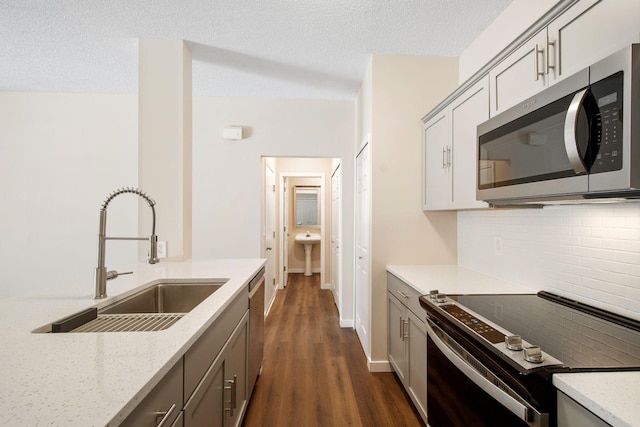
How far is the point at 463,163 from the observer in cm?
177

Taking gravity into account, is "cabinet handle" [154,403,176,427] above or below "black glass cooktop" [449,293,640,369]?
below

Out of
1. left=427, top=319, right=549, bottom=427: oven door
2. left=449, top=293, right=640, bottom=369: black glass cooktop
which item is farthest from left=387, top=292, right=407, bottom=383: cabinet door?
left=449, top=293, right=640, bottom=369: black glass cooktop

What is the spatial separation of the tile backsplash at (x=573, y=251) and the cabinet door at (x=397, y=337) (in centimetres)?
69

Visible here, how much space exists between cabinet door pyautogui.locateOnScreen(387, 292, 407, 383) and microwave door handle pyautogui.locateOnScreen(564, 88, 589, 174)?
132 cm

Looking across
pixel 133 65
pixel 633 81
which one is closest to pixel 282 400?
pixel 633 81

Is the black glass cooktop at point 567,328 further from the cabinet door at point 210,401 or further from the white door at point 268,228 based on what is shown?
the white door at point 268,228

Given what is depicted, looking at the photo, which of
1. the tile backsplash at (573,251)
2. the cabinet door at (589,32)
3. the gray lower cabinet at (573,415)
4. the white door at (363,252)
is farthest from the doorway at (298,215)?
→ the gray lower cabinet at (573,415)

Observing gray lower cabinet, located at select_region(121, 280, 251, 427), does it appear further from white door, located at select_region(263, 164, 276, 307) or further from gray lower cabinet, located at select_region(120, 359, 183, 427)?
white door, located at select_region(263, 164, 276, 307)

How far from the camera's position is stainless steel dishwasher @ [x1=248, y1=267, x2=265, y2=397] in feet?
5.91

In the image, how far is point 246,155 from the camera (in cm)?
323

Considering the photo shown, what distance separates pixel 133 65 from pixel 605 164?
3325 mm

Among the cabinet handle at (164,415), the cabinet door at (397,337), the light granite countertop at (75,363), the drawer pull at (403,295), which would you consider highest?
the light granite countertop at (75,363)

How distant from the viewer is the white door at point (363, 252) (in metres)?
2.47

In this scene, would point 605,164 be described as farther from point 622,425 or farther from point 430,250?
point 430,250
